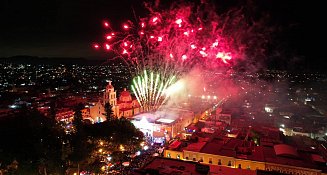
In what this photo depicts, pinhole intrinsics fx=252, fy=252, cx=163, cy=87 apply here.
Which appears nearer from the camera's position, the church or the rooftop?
the rooftop

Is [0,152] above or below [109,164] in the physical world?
above

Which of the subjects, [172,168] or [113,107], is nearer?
[172,168]

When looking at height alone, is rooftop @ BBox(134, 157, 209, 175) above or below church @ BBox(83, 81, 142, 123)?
below

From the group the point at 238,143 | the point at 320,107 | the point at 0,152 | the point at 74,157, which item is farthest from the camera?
the point at 320,107

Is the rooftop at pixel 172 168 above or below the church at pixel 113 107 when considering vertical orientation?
below

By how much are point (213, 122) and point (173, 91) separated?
15.4 meters

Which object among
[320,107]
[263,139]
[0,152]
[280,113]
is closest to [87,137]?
[0,152]

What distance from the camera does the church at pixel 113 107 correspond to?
35094 millimetres

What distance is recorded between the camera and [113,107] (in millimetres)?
35625

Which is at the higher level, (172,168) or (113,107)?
(113,107)

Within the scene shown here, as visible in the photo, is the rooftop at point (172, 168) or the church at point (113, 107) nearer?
the rooftop at point (172, 168)

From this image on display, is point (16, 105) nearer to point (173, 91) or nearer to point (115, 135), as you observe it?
point (173, 91)

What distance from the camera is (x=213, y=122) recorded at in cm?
3400

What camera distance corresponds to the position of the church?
35.1 meters
